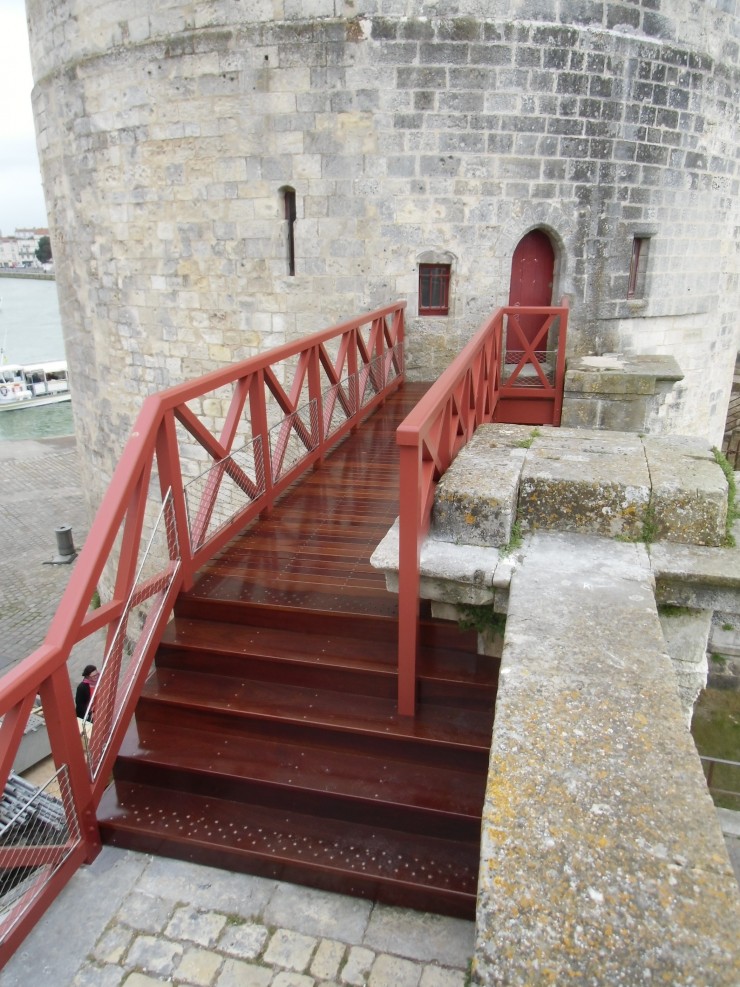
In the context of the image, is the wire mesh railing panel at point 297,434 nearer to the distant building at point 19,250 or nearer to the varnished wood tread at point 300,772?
the varnished wood tread at point 300,772

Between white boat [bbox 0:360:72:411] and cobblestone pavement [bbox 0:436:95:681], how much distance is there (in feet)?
34.1

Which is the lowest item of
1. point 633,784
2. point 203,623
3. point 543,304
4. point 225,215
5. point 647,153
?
point 203,623

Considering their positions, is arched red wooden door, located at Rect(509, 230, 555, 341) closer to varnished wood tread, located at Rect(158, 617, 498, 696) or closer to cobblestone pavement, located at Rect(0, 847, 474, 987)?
varnished wood tread, located at Rect(158, 617, 498, 696)

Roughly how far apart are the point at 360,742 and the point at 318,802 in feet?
0.98

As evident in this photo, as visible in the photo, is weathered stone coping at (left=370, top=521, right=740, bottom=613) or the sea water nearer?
weathered stone coping at (left=370, top=521, right=740, bottom=613)

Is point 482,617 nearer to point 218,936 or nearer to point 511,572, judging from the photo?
point 511,572

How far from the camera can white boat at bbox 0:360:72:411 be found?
34.8 m

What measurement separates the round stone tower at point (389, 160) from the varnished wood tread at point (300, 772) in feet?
17.7

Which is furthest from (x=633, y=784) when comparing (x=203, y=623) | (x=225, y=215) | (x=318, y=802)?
(x=225, y=215)

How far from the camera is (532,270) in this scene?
782cm

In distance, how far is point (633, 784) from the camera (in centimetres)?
180

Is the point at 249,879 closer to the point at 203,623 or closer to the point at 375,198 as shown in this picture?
the point at 203,623

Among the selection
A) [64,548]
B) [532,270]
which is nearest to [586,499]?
[532,270]

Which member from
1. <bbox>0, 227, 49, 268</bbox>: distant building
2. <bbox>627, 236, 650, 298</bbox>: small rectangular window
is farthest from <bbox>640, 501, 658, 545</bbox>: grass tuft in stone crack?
<bbox>0, 227, 49, 268</bbox>: distant building
